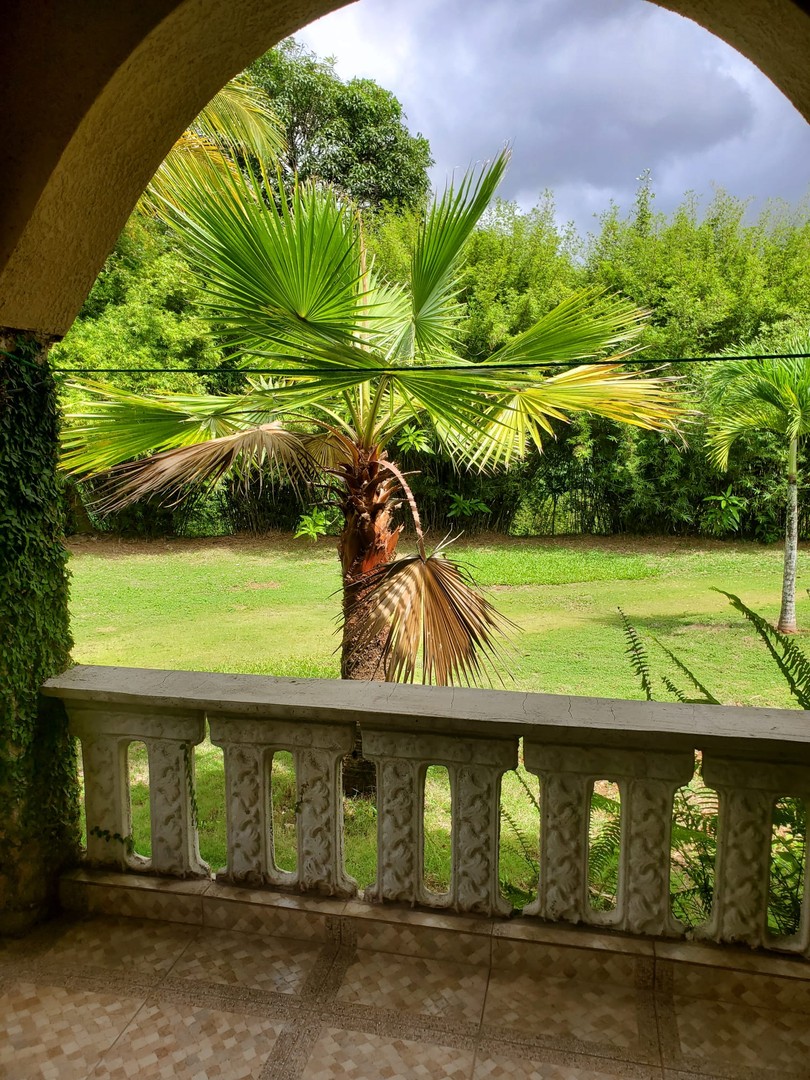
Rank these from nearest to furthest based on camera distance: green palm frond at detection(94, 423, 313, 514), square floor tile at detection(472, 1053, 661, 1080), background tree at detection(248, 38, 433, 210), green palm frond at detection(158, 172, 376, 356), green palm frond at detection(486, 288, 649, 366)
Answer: square floor tile at detection(472, 1053, 661, 1080) → green palm frond at detection(158, 172, 376, 356) → green palm frond at detection(486, 288, 649, 366) → green palm frond at detection(94, 423, 313, 514) → background tree at detection(248, 38, 433, 210)

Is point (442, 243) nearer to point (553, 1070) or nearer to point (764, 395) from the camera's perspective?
point (553, 1070)

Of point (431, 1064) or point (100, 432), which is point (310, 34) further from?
point (431, 1064)

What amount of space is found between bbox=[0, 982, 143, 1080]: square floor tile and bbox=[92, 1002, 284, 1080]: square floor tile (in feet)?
0.13

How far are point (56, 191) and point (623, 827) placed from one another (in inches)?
72.9

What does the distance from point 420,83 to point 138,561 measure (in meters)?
14.3

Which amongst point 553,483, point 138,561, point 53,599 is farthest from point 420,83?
point 53,599

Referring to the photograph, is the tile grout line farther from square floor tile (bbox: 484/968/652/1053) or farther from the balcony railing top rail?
the balcony railing top rail

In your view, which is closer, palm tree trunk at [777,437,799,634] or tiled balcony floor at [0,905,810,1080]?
tiled balcony floor at [0,905,810,1080]

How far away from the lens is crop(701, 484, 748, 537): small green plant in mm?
9125

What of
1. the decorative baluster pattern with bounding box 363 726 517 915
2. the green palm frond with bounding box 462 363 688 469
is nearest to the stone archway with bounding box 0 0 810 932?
the decorative baluster pattern with bounding box 363 726 517 915

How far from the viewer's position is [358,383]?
2.28 m

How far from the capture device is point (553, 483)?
1010 centimetres

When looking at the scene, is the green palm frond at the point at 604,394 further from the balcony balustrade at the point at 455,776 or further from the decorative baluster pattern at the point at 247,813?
the decorative baluster pattern at the point at 247,813

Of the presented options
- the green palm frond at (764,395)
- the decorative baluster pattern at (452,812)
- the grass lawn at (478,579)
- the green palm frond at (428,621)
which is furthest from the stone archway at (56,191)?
the green palm frond at (764,395)
